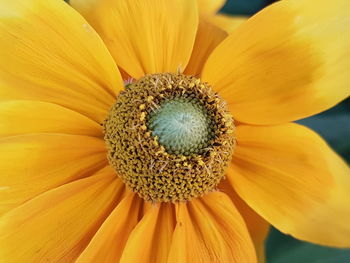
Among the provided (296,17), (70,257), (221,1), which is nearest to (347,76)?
(296,17)

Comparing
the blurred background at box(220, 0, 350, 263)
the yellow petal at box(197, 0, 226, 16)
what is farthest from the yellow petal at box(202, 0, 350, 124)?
the blurred background at box(220, 0, 350, 263)

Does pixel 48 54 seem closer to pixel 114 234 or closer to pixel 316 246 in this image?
pixel 114 234

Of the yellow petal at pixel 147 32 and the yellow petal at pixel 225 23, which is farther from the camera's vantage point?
the yellow petal at pixel 225 23

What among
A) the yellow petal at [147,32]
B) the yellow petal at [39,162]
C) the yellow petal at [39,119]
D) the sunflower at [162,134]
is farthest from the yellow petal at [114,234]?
the yellow petal at [147,32]

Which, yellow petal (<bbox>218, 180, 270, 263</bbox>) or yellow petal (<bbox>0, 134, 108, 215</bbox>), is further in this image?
yellow petal (<bbox>218, 180, 270, 263</bbox>)

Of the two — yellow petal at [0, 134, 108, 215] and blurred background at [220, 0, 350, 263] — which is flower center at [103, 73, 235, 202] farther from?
blurred background at [220, 0, 350, 263]

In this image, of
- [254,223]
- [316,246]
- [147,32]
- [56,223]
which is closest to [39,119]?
[56,223]

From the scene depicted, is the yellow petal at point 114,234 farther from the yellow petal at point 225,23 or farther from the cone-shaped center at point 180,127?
the yellow petal at point 225,23
